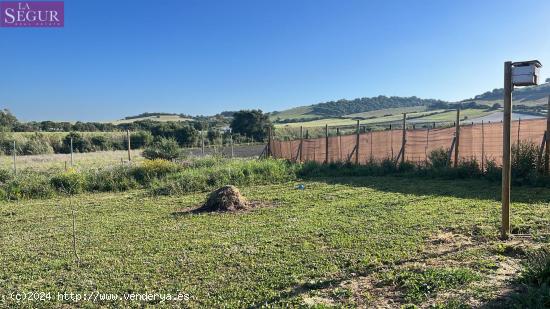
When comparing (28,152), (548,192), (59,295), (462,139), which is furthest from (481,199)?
(28,152)

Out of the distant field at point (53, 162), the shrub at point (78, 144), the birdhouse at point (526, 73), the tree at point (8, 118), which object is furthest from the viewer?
the tree at point (8, 118)

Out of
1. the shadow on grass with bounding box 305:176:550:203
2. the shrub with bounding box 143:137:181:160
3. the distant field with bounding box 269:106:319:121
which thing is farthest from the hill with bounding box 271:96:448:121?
the shadow on grass with bounding box 305:176:550:203

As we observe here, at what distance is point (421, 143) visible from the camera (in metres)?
13.8

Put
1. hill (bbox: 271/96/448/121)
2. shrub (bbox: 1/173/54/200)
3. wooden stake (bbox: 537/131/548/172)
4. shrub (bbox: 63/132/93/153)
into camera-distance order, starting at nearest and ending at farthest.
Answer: wooden stake (bbox: 537/131/548/172)
shrub (bbox: 1/173/54/200)
shrub (bbox: 63/132/93/153)
hill (bbox: 271/96/448/121)

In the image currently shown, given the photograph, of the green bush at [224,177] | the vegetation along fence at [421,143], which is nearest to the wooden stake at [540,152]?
the vegetation along fence at [421,143]

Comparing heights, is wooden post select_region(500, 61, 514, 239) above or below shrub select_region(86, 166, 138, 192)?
above

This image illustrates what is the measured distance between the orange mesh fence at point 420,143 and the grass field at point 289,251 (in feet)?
10.00

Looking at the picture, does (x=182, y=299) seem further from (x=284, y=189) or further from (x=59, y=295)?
(x=284, y=189)

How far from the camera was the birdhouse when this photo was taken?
4895mm

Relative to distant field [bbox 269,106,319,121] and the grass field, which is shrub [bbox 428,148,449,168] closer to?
the grass field

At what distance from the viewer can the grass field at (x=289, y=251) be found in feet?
12.7

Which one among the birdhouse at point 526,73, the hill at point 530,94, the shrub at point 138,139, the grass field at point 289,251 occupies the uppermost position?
the hill at point 530,94

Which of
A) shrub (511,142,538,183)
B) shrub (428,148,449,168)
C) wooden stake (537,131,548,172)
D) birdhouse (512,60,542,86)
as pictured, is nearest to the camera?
birdhouse (512,60,542,86)

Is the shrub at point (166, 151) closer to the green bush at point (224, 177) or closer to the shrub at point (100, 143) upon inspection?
the green bush at point (224, 177)
